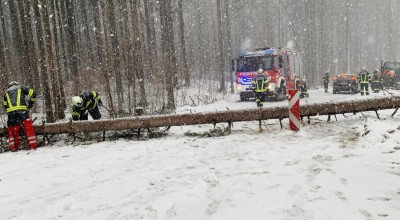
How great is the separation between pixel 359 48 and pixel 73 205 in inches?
2456

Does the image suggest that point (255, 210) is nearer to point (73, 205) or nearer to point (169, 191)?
point (169, 191)

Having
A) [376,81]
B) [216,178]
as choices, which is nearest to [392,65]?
[376,81]

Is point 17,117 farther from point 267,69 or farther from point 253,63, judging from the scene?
point 267,69

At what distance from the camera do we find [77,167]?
6.03 meters

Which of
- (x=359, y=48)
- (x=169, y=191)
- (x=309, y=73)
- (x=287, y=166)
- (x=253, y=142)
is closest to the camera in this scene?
(x=169, y=191)

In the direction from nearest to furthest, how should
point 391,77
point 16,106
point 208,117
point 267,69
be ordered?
point 16,106 → point 208,117 → point 267,69 → point 391,77

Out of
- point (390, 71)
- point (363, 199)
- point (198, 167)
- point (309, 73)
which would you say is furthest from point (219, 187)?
point (309, 73)

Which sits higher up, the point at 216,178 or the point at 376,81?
the point at 376,81

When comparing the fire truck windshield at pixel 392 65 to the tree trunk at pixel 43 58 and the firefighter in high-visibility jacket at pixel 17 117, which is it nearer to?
the tree trunk at pixel 43 58

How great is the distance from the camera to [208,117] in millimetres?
8938

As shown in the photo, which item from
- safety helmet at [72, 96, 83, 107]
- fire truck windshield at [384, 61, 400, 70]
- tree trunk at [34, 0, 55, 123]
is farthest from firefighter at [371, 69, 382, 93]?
tree trunk at [34, 0, 55, 123]

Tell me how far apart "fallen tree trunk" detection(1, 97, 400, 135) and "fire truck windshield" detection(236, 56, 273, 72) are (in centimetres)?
970

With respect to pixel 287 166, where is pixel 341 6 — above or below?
above

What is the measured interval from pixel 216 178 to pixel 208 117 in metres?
4.01
